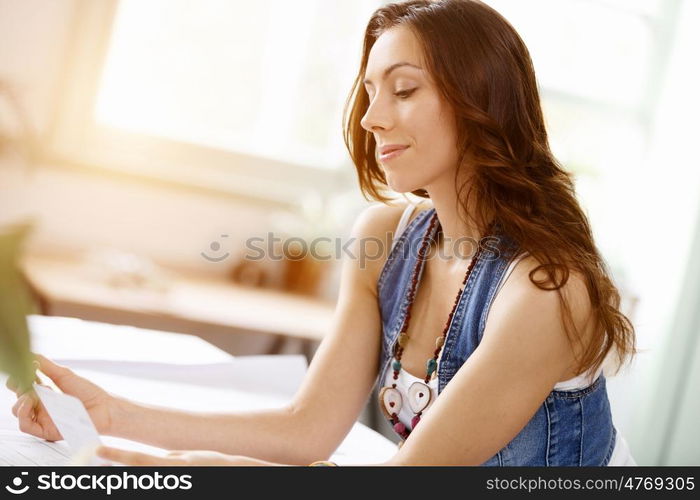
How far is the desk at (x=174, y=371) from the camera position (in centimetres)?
132

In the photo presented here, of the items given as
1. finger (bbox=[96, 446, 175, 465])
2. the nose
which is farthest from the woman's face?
finger (bbox=[96, 446, 175, 465])

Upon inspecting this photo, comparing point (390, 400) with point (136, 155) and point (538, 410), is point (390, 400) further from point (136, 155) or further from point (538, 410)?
point (136, 155)

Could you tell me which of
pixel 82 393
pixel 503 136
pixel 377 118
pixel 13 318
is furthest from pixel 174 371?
pixel 13 318

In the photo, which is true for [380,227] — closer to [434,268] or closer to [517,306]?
[434,268]

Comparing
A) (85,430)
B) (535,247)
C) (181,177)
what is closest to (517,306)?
(535,247)

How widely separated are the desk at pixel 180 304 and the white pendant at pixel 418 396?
2.47 ft

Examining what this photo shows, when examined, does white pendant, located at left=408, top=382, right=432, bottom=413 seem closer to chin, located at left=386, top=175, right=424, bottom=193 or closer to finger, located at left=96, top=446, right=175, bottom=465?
chin, located at left=386, top=175, right=424, bottom=193

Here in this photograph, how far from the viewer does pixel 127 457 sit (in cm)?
81

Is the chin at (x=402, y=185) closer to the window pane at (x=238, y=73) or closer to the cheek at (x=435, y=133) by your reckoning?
the cheek at (x=435, y=133)

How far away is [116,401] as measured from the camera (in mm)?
1091

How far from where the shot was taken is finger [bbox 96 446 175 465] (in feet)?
2.65

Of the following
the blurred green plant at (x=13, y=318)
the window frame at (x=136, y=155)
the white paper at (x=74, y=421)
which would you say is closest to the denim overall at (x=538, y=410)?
the white paper at (x=74, y=421)

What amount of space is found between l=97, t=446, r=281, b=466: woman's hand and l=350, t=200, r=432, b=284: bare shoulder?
0.56 meters

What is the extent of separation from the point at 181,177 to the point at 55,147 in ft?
1.37
